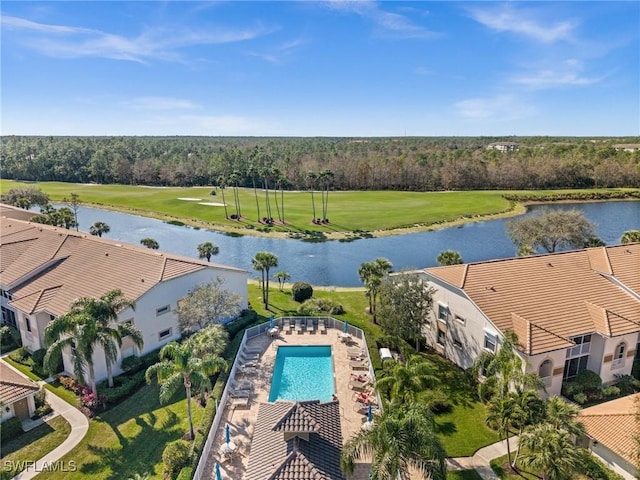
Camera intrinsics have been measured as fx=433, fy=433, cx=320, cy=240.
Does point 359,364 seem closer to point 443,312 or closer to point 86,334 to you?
point 443,312

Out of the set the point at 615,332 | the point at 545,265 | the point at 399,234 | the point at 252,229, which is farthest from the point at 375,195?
the point at 615,332

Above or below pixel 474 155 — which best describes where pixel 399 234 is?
below

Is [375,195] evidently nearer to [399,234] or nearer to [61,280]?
[399,234]

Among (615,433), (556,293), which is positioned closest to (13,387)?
(615,433)

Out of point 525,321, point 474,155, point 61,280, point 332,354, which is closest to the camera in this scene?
point 525,321

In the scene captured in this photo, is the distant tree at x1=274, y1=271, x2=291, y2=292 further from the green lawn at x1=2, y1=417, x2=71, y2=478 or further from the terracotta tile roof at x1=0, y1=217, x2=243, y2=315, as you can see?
the green lawn at x1=2, y1=417, x2=71, y2=478

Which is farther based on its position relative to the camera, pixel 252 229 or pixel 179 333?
pixel 252 229

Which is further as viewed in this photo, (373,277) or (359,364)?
(373,277)
